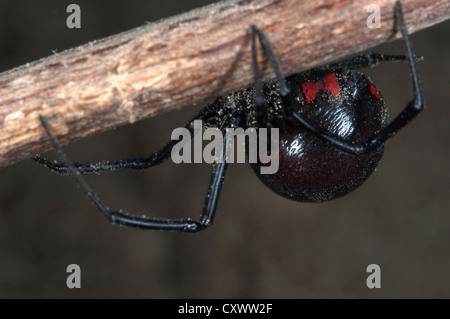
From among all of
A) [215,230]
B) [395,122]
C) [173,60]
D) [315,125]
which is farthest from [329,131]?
[215,230]

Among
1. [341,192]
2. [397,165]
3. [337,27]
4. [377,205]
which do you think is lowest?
[341,192]

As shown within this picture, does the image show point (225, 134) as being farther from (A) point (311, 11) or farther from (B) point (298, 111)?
(A) point (311, 11)

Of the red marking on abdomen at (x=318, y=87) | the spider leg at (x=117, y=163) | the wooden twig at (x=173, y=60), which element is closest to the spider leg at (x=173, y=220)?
the spider leg at (x=117, y=163)

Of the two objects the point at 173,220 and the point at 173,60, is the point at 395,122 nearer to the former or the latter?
the point at 173,60

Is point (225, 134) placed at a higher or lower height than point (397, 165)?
lower

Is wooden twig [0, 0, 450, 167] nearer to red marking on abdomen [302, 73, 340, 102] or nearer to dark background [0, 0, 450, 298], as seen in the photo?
red marking on abdomen [302, 73, 340, 102]

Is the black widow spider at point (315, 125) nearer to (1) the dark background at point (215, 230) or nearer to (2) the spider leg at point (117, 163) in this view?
(2) the spider leg at point (117, 163)

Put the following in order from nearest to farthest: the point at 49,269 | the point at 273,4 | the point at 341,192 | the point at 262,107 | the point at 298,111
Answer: the point at 273,4 < the point at 262,107 < the point at 298,111 < the point at 341,192 < the point at 49,269

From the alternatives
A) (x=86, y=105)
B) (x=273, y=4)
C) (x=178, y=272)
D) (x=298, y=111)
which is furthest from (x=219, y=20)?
(x=178, y=272)
